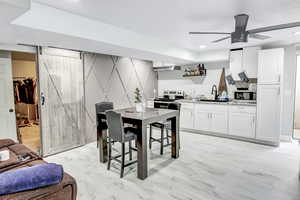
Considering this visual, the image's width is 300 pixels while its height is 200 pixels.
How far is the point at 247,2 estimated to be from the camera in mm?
2266

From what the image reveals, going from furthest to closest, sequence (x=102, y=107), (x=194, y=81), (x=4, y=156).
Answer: (x=194, y=81) < (x=102, y=107) < (x=4, y=156)

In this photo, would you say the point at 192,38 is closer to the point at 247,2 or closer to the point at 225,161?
the point at 247,2

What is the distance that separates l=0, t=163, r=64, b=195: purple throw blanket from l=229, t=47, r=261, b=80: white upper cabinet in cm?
480

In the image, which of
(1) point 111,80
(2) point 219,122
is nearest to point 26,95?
(1) point 111,80

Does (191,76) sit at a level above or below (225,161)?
above

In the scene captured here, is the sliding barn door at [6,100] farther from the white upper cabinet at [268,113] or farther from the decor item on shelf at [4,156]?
the white upper cabinet at [268,113]

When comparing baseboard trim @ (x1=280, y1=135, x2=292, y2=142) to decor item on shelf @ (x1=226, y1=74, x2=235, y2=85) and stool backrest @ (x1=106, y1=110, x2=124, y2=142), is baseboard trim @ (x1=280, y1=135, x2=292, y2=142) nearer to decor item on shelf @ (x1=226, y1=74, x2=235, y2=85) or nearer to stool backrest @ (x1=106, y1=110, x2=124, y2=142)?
decor item on shelf @ (x1=226, y1=74, x2=235, y2=85)

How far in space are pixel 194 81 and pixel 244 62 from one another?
1.72 m

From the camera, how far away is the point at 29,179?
1.21 meters

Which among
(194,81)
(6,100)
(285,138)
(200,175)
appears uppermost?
(194,81)

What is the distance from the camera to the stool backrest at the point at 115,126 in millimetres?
2779

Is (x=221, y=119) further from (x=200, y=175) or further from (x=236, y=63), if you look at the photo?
(x=200, y=175)

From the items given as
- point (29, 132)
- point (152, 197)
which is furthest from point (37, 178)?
point (29, 132)

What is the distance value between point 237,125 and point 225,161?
1.54 m
